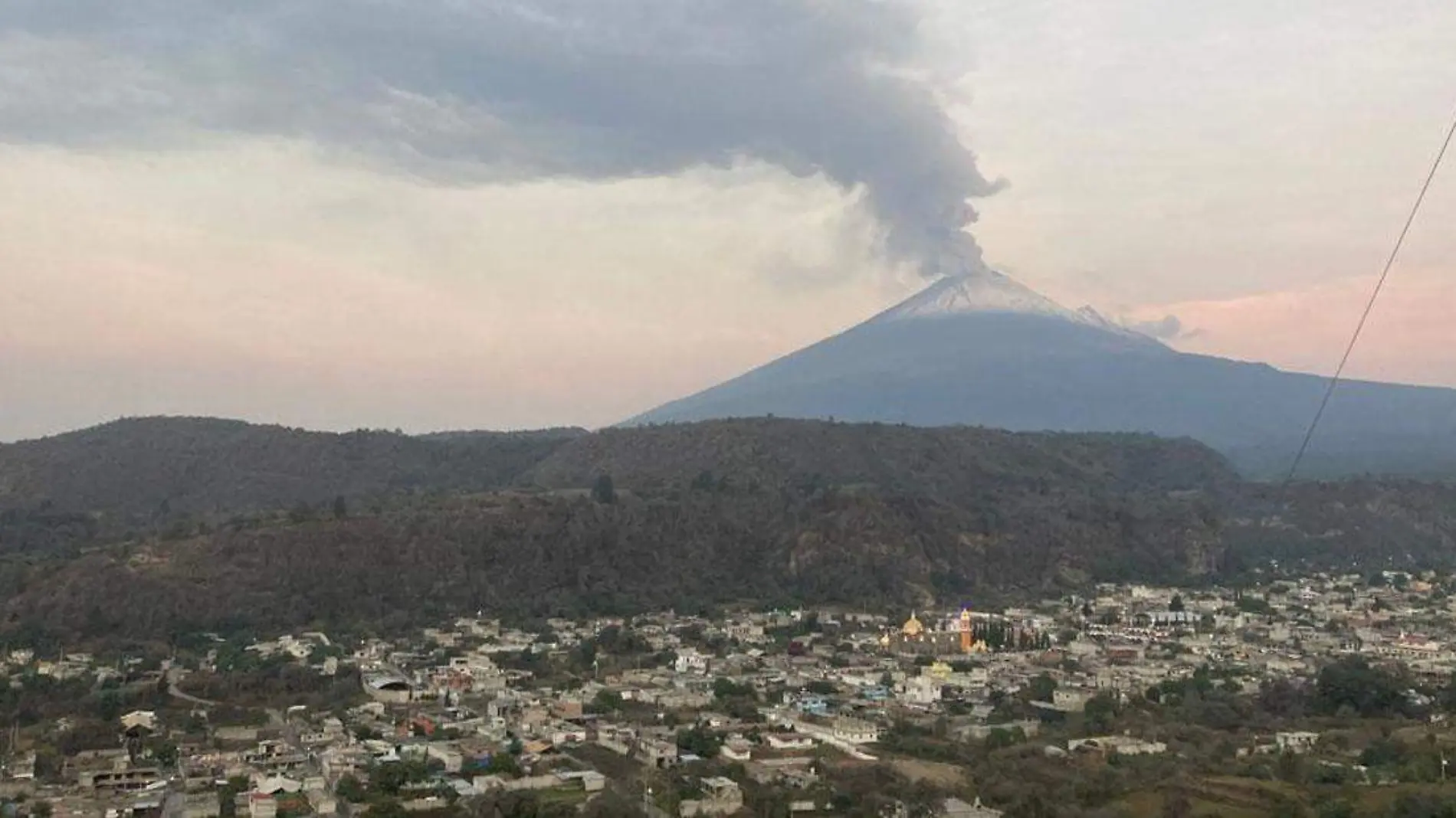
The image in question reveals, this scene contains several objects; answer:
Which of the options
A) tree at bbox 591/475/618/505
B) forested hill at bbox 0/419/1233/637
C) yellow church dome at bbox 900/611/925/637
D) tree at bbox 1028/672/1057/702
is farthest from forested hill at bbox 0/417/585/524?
tree at bbox 1028/672/1057/702

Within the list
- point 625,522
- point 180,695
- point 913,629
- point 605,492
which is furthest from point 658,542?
point 180,695

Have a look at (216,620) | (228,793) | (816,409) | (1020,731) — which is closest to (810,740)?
(1020,731)

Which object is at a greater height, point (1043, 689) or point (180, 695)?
point (180, 695)

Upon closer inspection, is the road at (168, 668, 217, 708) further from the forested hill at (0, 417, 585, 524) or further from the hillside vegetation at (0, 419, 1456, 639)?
the forested hill at (0, 417, 585, 524)

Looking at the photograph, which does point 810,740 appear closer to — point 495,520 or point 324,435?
point 495,520

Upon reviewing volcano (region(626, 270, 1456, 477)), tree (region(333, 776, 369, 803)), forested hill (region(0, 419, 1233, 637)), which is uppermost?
volcano (region(626, 270, 1456, 477))

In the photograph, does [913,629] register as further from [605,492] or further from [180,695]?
[605,492]
